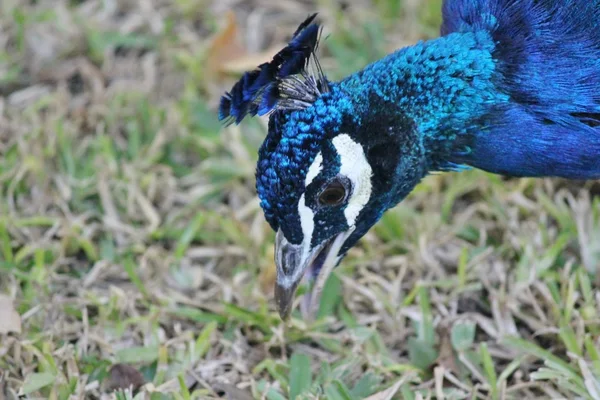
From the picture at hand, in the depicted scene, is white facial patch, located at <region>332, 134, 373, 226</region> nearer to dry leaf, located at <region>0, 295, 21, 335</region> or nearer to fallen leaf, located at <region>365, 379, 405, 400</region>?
fallen leaf, located at <region>365, 379, 405, 400</region>

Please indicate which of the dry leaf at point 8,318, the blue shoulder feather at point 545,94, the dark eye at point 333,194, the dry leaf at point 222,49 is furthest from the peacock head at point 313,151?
the dry leaf at point 222,49

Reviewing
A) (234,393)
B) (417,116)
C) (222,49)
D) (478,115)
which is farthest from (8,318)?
(222,49)

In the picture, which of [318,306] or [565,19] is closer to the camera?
[565,19]

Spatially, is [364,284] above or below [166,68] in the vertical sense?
below

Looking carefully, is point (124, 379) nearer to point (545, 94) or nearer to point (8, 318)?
point (8, 318)

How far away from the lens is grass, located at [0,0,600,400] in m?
2.97

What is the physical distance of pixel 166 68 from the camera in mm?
4379

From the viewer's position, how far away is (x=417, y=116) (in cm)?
263

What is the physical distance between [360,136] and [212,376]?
103 centimetres

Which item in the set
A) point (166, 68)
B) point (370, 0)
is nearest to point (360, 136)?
point (166, 68)

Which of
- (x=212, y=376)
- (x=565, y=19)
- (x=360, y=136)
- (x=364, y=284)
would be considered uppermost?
(x=565, y=19)

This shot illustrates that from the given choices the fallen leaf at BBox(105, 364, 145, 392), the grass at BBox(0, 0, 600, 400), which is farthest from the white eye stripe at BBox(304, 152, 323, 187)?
the fallen leaf at BBox(105, 364, 145, 392)

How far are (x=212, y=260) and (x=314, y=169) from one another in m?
1.21

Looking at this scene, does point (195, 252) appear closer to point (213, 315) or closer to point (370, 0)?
point (213, 315)
